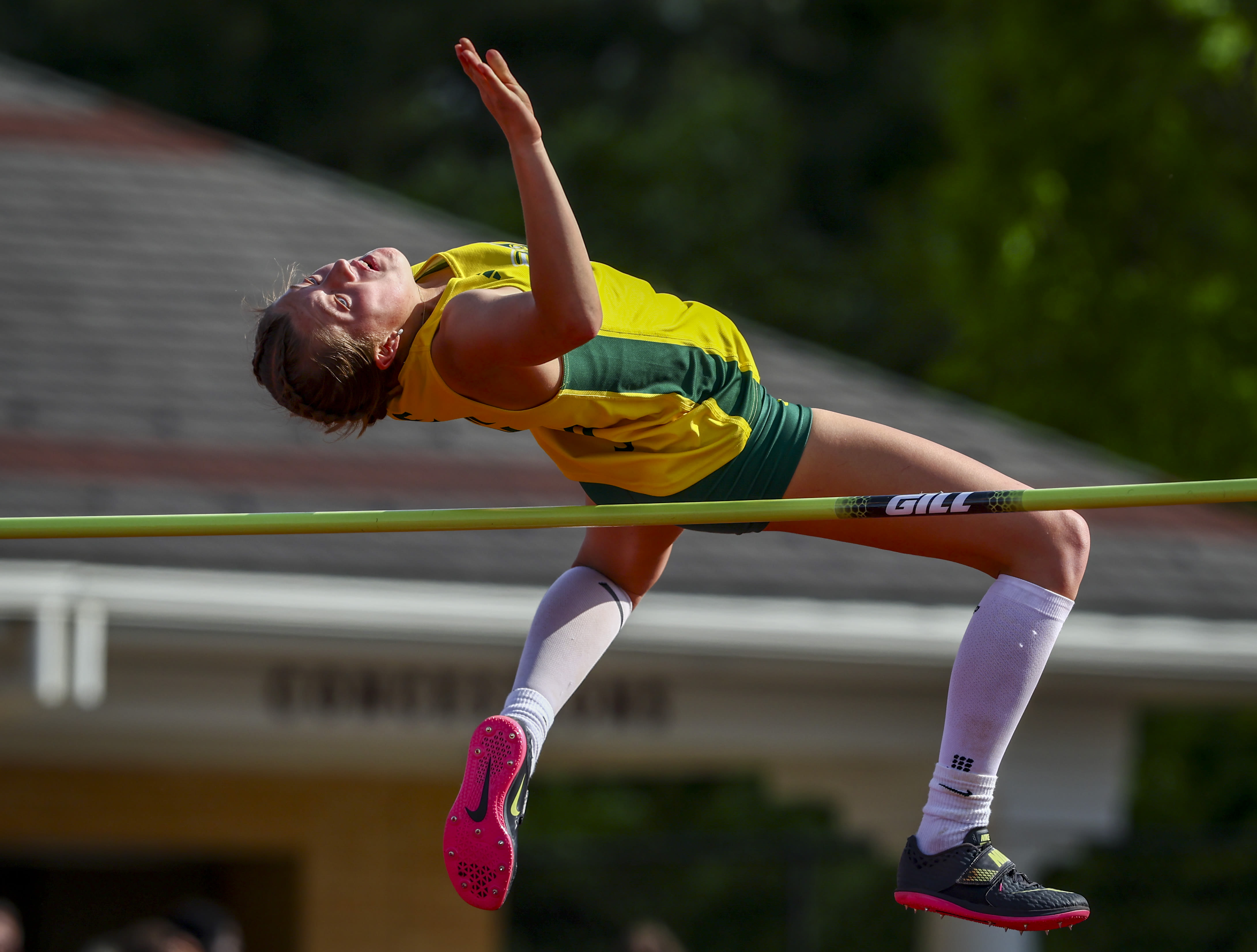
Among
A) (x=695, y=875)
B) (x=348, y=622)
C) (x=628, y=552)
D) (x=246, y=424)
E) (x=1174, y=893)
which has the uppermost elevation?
(x=628, y=552)

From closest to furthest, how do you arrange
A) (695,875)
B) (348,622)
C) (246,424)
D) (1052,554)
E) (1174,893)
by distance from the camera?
(1052,554) → (348,622) → (246,424) → (1174,893) → (695,875)

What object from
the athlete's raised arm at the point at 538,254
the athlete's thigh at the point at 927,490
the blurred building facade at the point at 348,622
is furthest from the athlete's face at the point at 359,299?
the blurred building facade at the point at 348,622

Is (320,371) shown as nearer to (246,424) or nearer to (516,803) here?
(516,803)

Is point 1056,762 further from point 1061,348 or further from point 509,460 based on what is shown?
point 1061,348

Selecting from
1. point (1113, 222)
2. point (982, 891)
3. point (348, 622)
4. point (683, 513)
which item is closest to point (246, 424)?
point (348, 622)

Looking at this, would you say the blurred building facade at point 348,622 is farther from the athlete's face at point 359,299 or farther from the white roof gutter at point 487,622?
the athlete's face at point 359,299

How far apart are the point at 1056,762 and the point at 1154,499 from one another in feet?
15.2

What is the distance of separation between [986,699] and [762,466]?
0.56 metres

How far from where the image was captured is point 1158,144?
1255 centimetres

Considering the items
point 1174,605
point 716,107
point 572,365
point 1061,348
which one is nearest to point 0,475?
point 572,365

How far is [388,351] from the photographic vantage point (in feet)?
10.6

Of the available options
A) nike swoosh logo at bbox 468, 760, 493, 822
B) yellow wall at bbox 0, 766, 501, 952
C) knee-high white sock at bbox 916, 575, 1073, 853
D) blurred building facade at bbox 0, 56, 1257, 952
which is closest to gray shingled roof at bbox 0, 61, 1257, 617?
blurred building facade at bbox 0, 56, 1257, 952

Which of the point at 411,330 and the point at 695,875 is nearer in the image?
the point at 411,330

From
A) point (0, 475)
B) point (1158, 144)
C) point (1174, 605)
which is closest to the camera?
point (0, 475)
